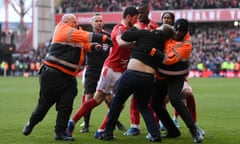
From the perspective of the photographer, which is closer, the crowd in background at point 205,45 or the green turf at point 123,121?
the green turf at point 123,121

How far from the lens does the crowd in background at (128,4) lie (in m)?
46.0

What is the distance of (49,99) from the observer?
9.55 meters

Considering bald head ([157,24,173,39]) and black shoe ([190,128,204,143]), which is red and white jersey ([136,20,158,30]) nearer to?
bald head ([157,24,173,39])

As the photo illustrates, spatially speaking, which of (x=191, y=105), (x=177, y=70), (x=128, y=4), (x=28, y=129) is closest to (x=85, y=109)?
(x=28, y=129)

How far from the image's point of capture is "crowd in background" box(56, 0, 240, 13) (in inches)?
1812

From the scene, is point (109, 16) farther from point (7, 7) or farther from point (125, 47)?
point (125, 47)

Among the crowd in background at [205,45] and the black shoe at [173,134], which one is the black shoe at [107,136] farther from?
the crowd in background at [205,45]

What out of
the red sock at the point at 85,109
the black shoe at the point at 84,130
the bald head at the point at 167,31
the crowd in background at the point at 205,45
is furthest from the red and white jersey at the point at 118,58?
the crowd in background at the point at 205,45

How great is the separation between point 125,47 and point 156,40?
0.56 metres

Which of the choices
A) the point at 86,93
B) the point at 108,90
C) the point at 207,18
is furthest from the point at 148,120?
the point at 207,18

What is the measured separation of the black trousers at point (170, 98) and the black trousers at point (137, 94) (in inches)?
14.9

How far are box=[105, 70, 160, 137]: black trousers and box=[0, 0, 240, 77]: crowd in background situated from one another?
107 ft

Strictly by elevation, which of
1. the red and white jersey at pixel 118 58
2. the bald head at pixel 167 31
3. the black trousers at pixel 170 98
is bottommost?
the black trousers at pixel 170 98

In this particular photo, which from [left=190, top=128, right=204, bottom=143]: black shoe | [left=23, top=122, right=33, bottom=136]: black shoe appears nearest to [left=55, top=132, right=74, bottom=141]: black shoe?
[left=23, top=122, right=33, bottom=136]: black shoe
